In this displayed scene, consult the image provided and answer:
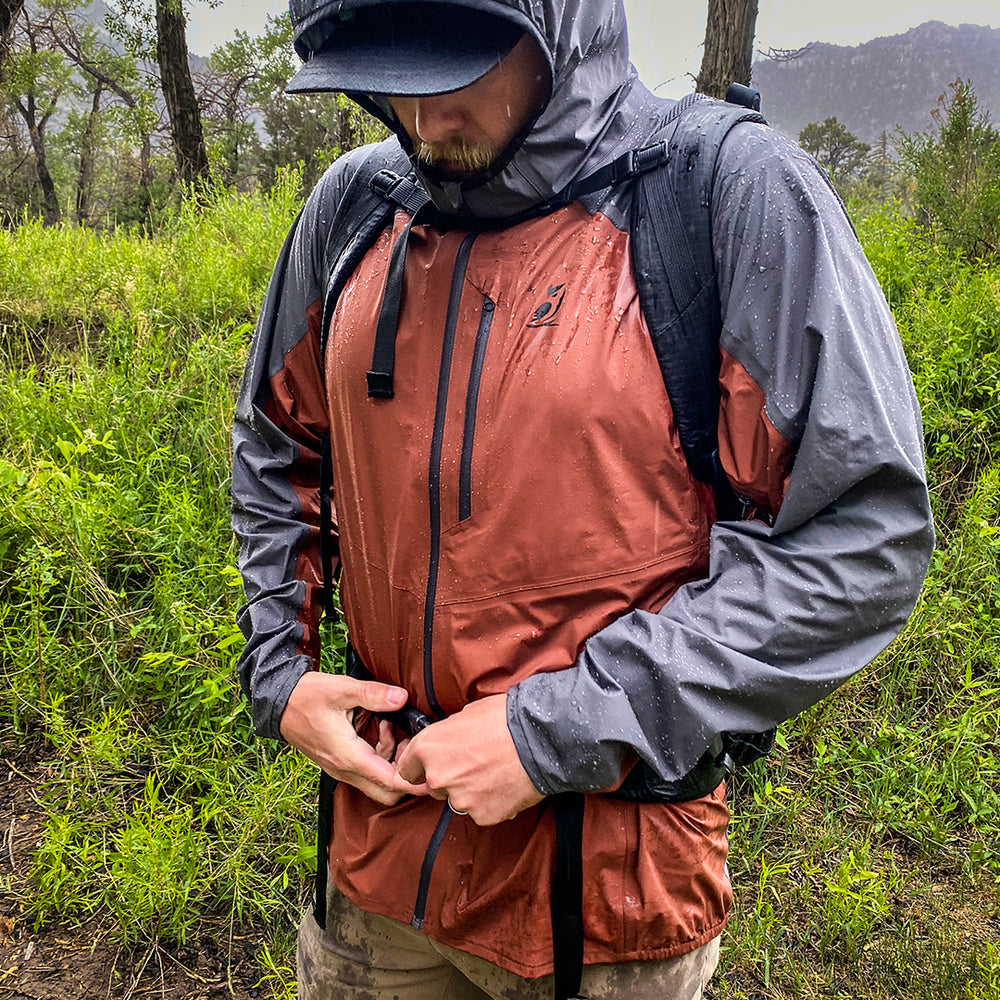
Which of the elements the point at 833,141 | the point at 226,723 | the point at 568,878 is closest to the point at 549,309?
the point at 568,878

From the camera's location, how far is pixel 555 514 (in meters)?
1.20

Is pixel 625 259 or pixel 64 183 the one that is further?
pixel 64 183

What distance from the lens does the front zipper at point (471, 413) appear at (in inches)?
48.3

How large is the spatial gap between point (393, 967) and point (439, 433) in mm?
992

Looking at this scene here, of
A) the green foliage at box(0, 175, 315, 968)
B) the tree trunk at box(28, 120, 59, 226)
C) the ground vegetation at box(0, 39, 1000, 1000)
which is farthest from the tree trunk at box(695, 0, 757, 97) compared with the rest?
the tree trunk at box(28, 120, 59, 226)

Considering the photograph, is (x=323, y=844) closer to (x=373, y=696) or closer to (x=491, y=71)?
(x=373, y=696)

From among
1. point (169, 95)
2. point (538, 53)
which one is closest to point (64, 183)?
point (169, 95)

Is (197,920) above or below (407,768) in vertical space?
below

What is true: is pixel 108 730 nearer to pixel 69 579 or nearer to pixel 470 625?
pixel 69 579

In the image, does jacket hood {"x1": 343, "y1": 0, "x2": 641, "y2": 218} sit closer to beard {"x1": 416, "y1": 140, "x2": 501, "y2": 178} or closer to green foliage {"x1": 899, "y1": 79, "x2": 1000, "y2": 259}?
beard {"x1": 416, "y1": 140, "x2": 501, "y2": 178}

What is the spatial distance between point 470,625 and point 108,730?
2075 mm

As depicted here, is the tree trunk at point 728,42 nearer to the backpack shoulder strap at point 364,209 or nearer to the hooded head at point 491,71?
the backpack shoulder strap at point 364,209

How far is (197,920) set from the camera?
8.59 ft

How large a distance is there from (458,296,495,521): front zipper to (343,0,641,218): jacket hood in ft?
0.58
